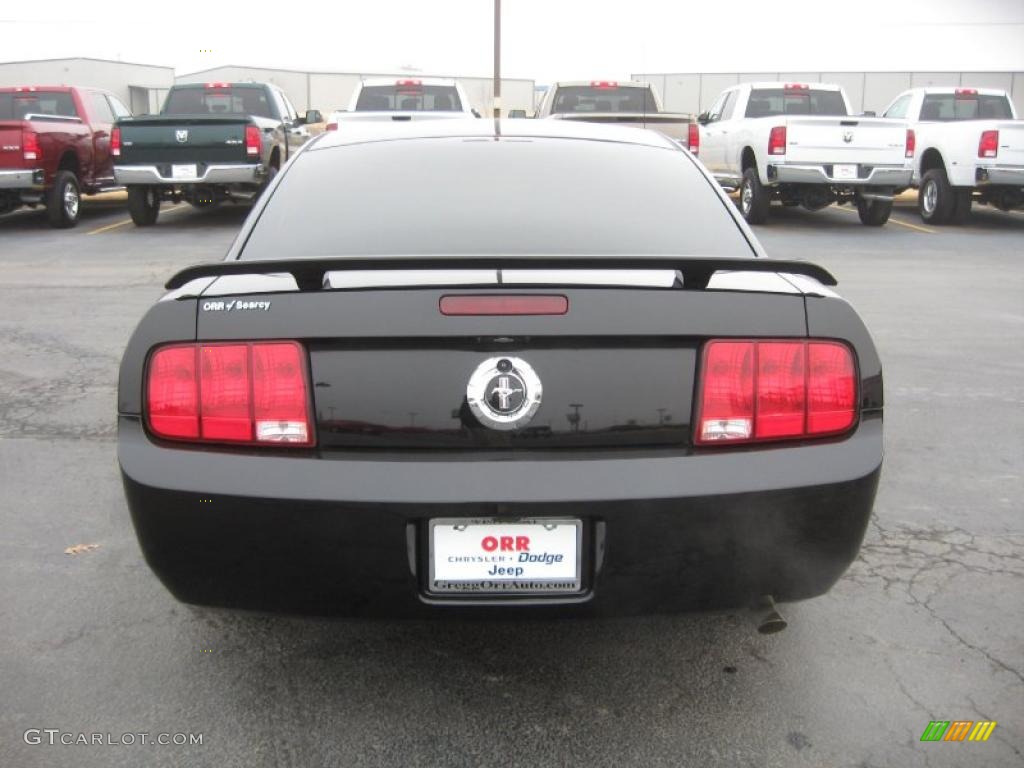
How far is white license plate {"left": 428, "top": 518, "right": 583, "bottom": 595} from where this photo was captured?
94.3 inches

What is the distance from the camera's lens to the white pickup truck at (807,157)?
13.5 metres

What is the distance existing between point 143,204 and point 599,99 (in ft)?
21.8

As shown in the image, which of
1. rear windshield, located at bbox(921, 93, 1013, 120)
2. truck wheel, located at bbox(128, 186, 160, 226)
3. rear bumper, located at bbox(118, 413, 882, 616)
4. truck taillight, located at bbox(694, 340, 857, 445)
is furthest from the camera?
rear windshield, located at bbox(921, 93, 1013, 120)

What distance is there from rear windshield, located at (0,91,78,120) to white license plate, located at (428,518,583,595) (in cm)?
1462

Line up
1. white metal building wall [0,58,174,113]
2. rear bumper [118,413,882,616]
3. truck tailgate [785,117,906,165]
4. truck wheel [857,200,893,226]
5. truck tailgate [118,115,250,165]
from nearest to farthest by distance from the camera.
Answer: rear bumper [118,413,882,616] < truck tailgate [118,115,250,165] < truck tailgate [785,117,906,165] < truck wheel [857,200,893,226] < white metal building wall [0,58,174,113]

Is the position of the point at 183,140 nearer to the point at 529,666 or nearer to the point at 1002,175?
the point at 1002,175

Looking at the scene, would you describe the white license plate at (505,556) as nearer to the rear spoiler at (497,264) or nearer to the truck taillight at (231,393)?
the truck taillight at (231,393)

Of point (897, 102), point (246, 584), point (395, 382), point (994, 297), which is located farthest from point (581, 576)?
point (897, 102)

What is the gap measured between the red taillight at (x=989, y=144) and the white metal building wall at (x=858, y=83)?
2464 centimetres

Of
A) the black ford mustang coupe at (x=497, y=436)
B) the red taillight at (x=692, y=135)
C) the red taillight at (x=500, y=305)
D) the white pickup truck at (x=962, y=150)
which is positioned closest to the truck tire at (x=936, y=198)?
the white pickup truck at (x=962, y=150)

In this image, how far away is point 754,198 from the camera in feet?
47.4

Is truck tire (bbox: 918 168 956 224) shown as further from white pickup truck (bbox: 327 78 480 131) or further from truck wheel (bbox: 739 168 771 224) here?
white pickup truck (bbox: 327 78 480 131)

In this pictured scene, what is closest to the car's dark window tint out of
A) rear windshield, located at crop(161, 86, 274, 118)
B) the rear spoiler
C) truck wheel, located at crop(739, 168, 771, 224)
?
the rear spoiler

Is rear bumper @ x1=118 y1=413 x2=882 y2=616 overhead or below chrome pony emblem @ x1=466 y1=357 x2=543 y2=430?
below
